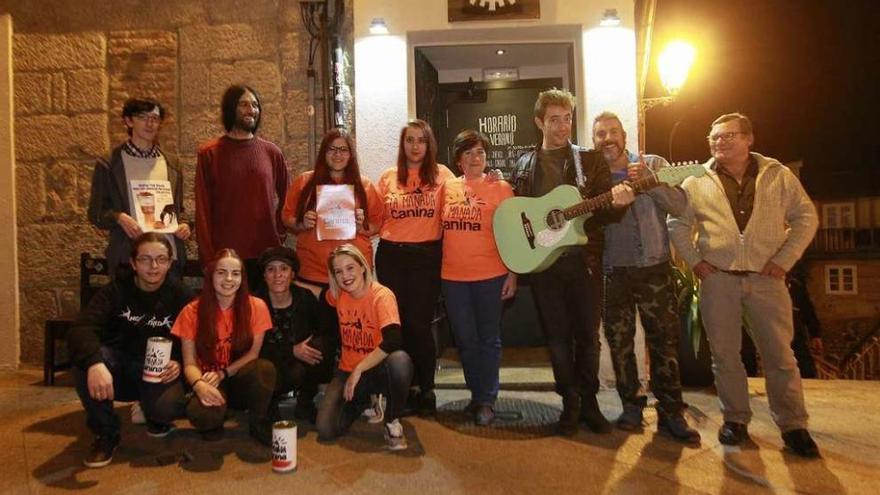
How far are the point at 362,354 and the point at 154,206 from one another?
1.71m

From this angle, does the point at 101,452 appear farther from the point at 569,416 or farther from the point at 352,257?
the point at 569,416

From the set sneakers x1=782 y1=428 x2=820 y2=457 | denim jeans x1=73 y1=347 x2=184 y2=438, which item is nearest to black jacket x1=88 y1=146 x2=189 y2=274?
denim jeans x1=73 y1=347 x2=184 y2=438

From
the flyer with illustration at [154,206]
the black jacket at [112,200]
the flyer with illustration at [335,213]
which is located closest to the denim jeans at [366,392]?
the flyer with illustration at [335,213]

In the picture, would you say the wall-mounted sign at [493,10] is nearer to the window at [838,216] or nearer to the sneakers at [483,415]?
the sneakers at [483,415]

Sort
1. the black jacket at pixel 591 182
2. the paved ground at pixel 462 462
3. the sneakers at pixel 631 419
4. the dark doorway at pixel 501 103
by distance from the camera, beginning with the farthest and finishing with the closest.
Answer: the dark doorway at pixel 501 103 → the sneakers at pixel 631 419 → the black jacket at pixel 591 182 → the paved ground at pixel 462 462

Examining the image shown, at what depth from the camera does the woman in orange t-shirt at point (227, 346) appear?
3279 millimetres

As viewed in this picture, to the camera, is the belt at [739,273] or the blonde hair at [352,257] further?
the blonde hair at [352,257]

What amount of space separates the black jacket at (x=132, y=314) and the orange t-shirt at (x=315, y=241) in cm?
81

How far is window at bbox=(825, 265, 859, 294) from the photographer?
846 inches

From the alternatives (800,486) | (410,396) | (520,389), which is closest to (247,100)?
(410,396)

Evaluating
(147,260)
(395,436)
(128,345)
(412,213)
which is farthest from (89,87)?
(395,436)

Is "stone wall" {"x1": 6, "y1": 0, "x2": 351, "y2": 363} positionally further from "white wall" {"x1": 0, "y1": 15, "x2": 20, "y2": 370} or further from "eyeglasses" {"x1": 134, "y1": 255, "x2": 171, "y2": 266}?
"eyeglasses" {"x1": 134, "y1": 255, "x2": 171, "y2": 266}

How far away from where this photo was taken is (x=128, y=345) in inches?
135

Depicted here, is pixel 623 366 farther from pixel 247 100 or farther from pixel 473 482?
pixel 247 100
